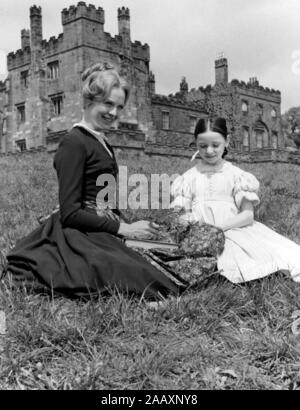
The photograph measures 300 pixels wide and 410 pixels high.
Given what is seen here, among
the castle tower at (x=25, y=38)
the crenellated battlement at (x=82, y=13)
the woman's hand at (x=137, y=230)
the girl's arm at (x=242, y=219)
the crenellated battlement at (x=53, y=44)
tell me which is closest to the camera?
the woman's hand at (x=137, y=230)

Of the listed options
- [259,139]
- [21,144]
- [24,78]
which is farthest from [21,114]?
[259,139]

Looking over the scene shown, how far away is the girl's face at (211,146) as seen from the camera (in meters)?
4.51

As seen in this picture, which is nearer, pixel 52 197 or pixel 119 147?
pixel 52 197

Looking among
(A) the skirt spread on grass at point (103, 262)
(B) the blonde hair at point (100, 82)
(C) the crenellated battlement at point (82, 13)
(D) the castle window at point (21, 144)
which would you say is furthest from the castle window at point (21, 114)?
(A) the skirt spread on grass at point (103, 262)

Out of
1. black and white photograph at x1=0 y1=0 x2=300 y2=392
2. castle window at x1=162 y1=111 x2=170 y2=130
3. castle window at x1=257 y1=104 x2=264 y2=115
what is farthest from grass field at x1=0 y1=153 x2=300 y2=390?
castle window at x1=257 y1=104 x2=264 y2=115

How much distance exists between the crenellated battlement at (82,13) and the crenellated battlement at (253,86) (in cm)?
1683

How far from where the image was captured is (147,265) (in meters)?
3.71

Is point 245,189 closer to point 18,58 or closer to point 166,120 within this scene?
point 18,58

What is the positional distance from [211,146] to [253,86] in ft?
141

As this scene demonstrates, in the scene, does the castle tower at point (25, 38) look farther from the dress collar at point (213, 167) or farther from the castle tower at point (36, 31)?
the dress collar at point (213, 167)

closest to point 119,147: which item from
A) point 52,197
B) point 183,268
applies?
point 52,197

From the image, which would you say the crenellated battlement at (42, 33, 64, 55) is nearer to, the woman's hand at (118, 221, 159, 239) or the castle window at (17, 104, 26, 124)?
the castle window at (17, 104, 26, 124)
